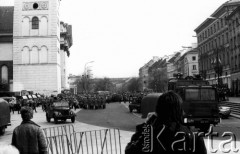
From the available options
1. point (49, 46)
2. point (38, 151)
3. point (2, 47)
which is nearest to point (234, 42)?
point (49, 46)

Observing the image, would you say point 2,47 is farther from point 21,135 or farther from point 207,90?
point 21,135

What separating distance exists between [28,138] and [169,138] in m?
3.57

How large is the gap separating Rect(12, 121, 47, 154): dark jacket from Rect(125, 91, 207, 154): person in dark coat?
10.9ft

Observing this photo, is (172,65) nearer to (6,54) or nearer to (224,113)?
(6,54)

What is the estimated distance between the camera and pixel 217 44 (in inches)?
2667

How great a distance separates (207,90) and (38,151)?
44.0 feet

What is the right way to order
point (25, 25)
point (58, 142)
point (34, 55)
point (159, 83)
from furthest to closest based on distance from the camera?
point (159, 83)
point (25, 25)
point (34, 55)
point (58, 142)

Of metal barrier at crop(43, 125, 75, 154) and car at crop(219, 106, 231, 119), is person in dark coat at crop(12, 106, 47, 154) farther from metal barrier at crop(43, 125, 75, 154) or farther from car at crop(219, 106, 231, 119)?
car at crop(219, 106, 231, 119)

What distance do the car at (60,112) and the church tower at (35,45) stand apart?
3276 cm

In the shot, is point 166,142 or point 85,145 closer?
point 166,142

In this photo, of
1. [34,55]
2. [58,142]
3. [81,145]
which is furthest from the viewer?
[34,55]

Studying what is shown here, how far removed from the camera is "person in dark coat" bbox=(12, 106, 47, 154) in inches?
243

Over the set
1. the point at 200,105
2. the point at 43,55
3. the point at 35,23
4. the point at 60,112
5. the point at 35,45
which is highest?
the point at 35,23

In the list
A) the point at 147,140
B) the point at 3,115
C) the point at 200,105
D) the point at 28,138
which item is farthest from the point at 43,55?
the point at 147,140
